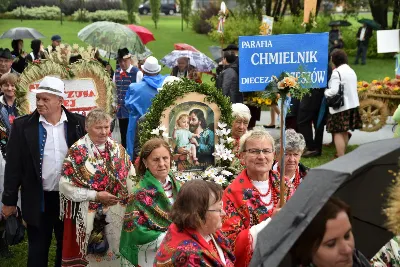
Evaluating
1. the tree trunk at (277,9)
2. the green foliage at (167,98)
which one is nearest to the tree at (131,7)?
the tree trunk at (277,9)

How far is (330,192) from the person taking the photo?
8.05ft

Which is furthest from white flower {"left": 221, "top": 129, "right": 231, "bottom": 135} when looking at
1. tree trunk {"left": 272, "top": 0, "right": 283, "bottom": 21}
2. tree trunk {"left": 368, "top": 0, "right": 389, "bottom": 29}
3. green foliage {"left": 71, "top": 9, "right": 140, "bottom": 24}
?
green foliage {"left": 71, "top": 9, "right": 140, "bottom": 24}

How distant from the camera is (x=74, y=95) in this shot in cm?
718

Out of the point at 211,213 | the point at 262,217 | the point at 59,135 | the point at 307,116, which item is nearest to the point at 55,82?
the point at 59,135

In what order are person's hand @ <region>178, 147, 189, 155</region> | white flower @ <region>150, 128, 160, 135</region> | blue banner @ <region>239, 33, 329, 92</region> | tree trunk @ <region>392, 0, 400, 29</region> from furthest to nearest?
tree trunk @ <region>392, 0, 400, 29</region>, person's hand @ <region>178, 147, 189, 155</region>, white flower @ <region>150, 128, 160, 135</region>, blue banner @ <region>239, 33, 329, 92</region>

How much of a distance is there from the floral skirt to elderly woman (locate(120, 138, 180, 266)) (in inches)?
266

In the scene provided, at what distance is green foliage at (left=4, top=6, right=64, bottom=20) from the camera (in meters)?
41.3

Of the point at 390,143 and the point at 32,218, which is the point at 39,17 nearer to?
the point at 32,218

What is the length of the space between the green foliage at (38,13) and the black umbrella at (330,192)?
40.4 meters

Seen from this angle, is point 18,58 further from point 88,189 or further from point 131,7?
point 131,7

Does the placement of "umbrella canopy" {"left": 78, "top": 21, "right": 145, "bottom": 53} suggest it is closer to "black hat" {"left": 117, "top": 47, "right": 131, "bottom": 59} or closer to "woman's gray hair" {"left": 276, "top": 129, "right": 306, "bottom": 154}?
"black hat" {"left": 117, "top": 47, "right": 131, "bottom": 59}

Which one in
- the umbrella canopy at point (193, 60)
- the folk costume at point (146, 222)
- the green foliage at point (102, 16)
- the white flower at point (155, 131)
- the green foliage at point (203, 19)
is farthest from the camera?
the green foliage at point (102, 16)

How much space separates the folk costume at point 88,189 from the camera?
5691mm

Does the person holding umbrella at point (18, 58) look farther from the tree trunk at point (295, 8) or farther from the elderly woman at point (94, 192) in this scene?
the tree trunk at point (295, 8)
